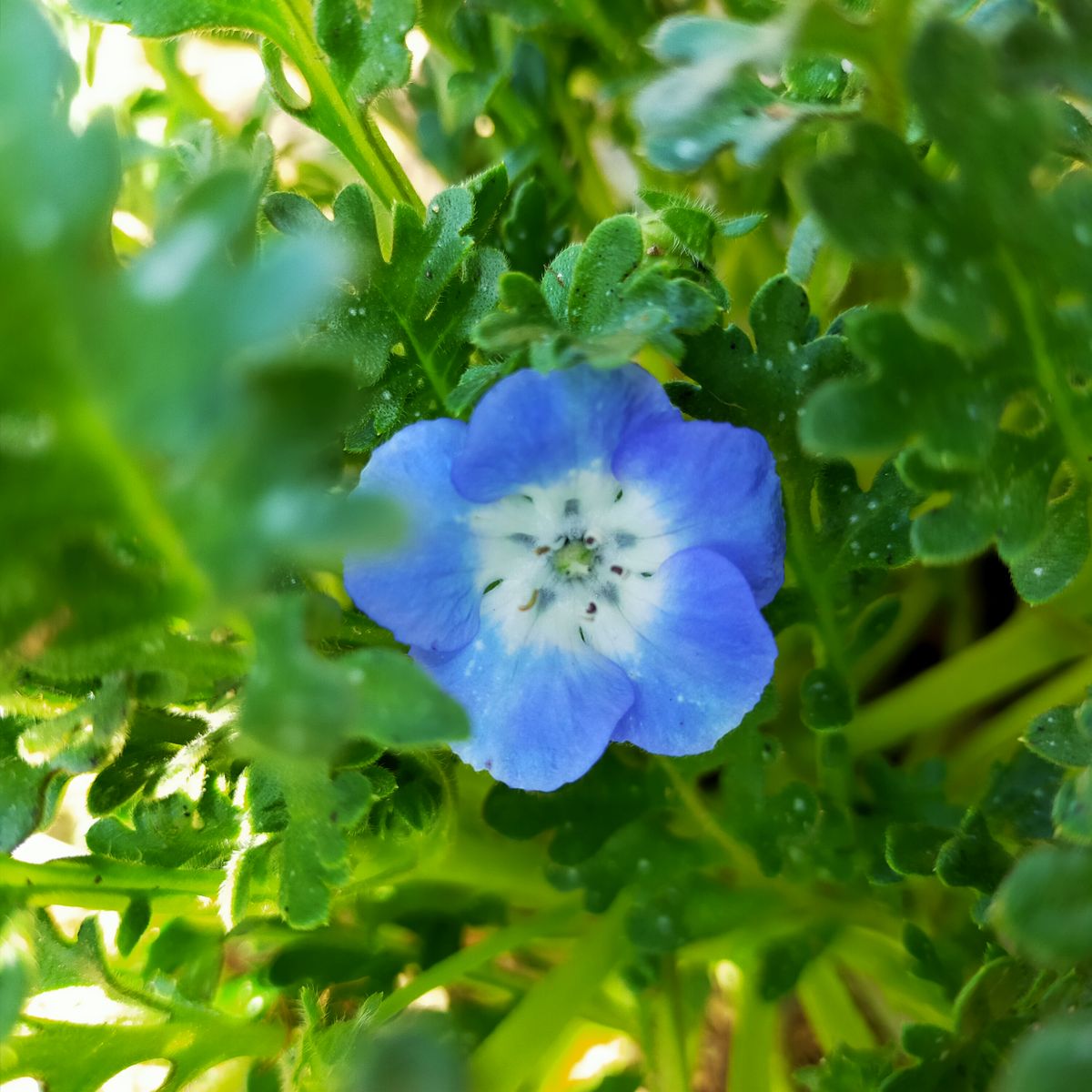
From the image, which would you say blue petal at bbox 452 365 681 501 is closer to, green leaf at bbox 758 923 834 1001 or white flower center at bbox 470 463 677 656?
white flower center at bbox 470 463 677 656

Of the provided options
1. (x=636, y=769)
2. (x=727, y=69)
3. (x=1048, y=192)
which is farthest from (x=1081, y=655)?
(x=727, y=69)

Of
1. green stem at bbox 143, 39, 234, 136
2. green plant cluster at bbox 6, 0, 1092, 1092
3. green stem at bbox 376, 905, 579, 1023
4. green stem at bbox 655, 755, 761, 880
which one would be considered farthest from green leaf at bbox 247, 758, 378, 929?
green stem at bbox 143, 39, 234, 136

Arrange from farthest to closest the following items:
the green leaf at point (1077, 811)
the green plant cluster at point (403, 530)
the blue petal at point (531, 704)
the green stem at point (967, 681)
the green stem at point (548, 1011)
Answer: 1. the green stem at point (967, 681)
2. the green stem at point (548, 1011)
3. the blue petal at point (531, 704)
4. the green leaf at point (1077, 811)
5. the green plant cluster at point (403, 530)

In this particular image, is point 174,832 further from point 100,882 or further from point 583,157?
point 583,157

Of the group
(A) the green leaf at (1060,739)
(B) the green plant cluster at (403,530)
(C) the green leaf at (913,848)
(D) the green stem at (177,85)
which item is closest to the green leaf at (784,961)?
(B) the green plant cluster at (403,530)

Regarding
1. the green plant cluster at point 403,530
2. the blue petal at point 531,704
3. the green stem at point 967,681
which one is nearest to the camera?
the green plant cluster at point 403,530

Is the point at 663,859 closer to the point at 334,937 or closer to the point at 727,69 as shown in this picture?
the point at 334,937

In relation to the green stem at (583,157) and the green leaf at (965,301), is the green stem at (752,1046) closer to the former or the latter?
the green leaf at (965,301)
